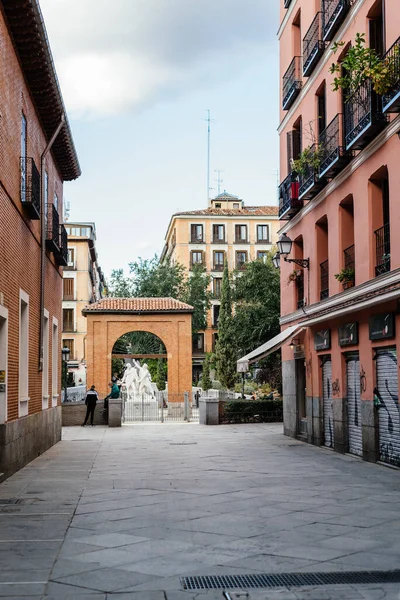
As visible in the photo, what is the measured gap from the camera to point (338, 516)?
9195 mm

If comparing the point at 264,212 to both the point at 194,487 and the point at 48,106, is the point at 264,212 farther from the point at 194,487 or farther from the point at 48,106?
the point at 194,487

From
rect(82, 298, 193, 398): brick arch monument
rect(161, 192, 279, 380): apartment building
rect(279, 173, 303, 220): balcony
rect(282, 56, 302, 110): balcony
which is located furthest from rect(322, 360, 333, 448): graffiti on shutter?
rect(161, 192, 279, 380): apartment building

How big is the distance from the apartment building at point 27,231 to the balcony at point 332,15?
624 cm

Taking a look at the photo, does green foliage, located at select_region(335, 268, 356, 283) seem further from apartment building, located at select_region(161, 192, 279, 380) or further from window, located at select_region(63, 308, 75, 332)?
apartment building, located at select_region(161, 192, 279, 380)

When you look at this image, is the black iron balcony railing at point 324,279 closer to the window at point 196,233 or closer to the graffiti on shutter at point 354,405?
the graffiti on shutter at point 354,405

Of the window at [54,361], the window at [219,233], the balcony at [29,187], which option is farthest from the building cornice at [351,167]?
the window at [219,233]

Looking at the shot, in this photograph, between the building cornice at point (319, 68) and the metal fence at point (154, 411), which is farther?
the metal fence at point (154, 411)

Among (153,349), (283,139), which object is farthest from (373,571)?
(153,349)

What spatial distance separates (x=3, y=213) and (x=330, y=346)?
863cm

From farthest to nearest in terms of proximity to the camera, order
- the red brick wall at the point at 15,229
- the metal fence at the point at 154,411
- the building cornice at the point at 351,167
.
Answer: the metal fence at the point at 154,411 < the building cornice at the point at 351,167 < the red brick wall at the point at 15,229

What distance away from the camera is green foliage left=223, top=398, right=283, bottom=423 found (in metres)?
29.7

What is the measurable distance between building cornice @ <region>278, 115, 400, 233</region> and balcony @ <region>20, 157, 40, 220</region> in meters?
6.62

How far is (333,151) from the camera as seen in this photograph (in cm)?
1734

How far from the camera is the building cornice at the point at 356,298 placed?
13.9 metres
